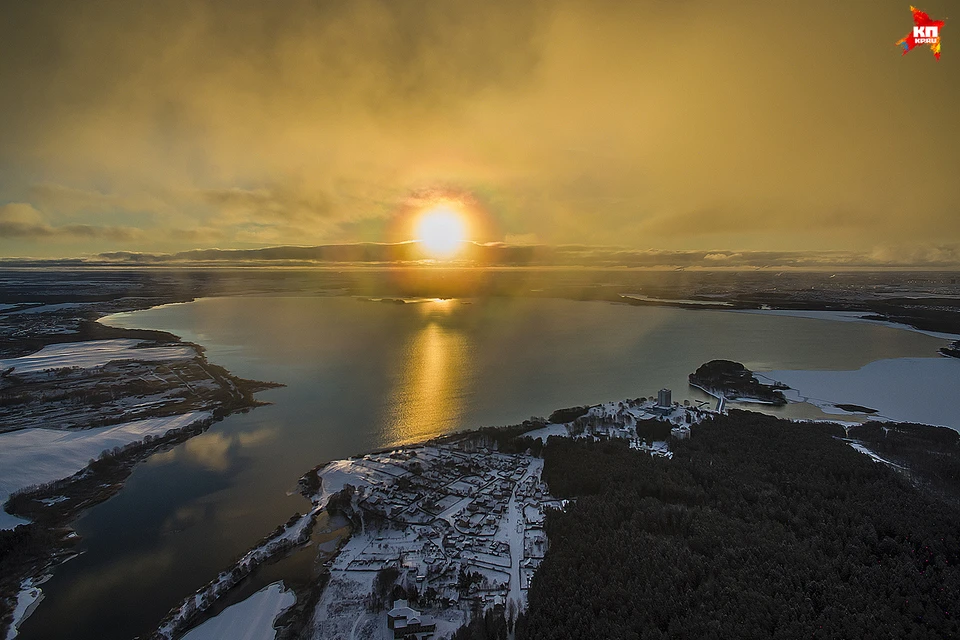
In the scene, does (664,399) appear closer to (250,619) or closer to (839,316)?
(250,619)

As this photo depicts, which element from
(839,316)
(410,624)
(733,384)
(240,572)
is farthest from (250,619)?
(839,316)

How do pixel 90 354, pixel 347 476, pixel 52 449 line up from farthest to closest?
pixel 90 354 < pixel 52 449 < pixel 347 476

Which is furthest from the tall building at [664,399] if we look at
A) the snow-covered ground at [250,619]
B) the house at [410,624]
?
the snow-covered ground at [250,619]

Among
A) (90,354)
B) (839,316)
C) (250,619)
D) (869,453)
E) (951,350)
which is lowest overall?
(250,619)

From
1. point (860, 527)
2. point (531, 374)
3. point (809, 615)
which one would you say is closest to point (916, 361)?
point (531, 374)

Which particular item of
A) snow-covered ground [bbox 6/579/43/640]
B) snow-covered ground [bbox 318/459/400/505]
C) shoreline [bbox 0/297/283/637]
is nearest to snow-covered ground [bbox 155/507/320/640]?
snow-covered ground [bbox 318/459/400/505]

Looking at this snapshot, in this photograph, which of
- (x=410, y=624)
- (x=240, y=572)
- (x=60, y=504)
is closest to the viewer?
(x=410, y=624)

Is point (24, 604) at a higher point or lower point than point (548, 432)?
lower

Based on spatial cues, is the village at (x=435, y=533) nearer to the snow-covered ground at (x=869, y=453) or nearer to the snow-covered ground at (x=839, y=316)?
the snow-covered ground at (x=869, y=453)
